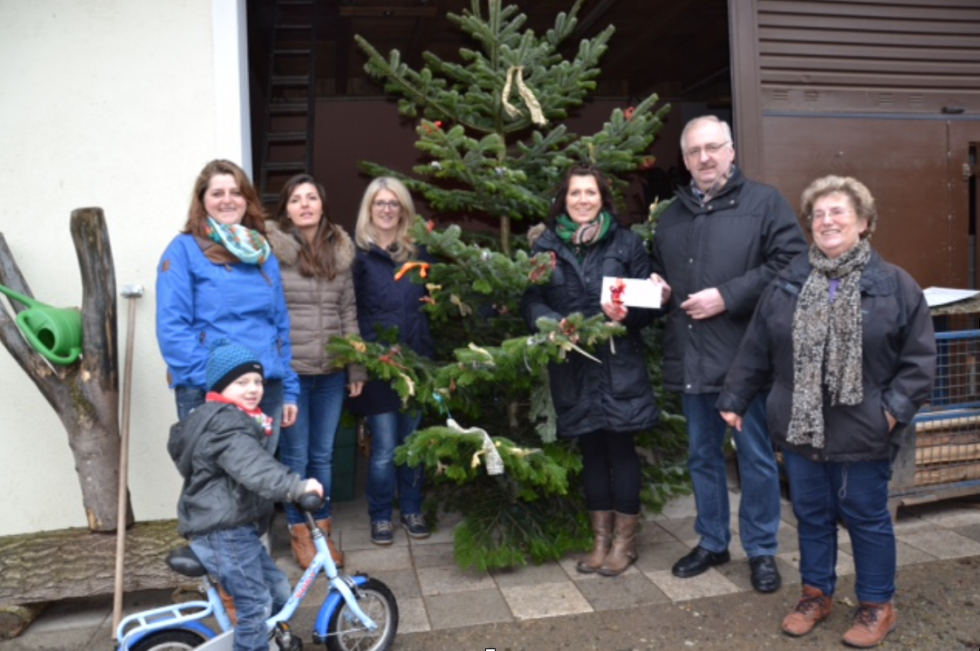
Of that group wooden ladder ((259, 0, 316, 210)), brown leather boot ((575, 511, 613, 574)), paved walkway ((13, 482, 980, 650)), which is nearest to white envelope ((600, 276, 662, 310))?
brown leather boot ((575, 511, 613, 574))

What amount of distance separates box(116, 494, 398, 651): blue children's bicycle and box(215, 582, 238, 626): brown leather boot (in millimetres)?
32

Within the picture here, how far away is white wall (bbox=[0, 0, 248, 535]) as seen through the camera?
4.32 m

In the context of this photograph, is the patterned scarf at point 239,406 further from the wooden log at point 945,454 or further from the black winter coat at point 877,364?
the wooden log at point 945,454

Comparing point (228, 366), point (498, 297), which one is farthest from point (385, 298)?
point (228, 366)

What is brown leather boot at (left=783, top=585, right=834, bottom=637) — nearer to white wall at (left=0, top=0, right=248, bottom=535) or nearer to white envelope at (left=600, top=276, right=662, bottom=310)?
white envelope at (left=600, top=276, right=662, bottom=310)

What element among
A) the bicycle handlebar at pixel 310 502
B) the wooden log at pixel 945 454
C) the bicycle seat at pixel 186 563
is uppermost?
the bicycle handlebar at pixel 310 502

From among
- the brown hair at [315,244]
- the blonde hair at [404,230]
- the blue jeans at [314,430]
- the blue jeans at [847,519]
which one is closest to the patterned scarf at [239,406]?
the blue jeans at [314,430]

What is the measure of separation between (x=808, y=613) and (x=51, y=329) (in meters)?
3.66

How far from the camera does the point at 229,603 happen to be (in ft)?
10.8

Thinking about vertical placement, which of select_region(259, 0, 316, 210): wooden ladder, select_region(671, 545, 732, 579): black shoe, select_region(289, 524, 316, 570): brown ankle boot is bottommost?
select_region(671, 545, 732, 579): black shoe

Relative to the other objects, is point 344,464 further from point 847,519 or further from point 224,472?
point 847,519

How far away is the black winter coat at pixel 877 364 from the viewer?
122 inches

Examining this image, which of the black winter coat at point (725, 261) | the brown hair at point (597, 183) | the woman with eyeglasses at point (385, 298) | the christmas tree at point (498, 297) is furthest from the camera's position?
the woman with eyeglasses at point (385, 298)

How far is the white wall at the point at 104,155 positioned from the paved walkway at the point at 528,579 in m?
0.72
